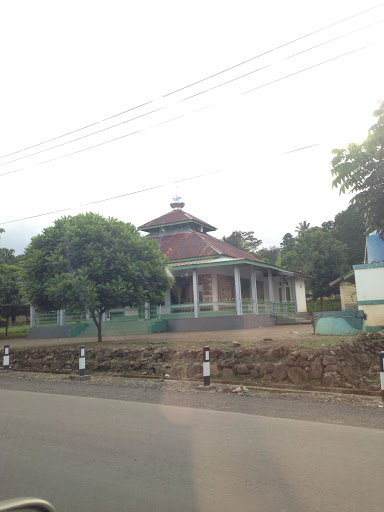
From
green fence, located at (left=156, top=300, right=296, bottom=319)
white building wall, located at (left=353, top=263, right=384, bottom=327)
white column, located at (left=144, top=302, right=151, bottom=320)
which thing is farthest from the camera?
white column, located at (left=144, top=302, right=151, bottom=320)

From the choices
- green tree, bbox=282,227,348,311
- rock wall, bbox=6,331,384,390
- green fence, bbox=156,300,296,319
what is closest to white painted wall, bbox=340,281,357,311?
green tree, bbox=282,227,348,311

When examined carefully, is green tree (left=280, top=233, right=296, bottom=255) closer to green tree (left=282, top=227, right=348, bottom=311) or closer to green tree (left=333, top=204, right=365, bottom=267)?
green tree (left=333, top=204, right=365, bottom=267)

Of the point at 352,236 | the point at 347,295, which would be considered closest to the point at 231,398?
the point at 347,295

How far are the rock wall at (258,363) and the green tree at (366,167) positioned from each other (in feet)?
12.1

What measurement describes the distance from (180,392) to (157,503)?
6059 millimetres

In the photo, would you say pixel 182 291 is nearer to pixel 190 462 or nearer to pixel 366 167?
pixel 366 167

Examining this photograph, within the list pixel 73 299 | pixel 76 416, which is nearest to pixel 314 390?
pixel 76 416

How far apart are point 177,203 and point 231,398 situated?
89.6ft

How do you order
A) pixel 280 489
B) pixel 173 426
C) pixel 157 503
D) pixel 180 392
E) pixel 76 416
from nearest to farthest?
pixel 157 503
pixel 280 489
pixel 173 426
pixel 76 416
pixel 180 392

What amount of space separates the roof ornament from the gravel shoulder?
23.9 metres

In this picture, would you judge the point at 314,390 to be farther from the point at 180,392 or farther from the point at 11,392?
the point at 11,392

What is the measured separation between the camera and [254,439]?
225 inches

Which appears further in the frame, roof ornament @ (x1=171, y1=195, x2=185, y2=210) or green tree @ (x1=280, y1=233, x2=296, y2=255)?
green tree @ (x1=280, y1=233, x2=296, y2=255)

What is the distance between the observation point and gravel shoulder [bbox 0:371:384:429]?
7.18 meters
